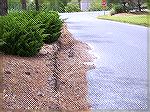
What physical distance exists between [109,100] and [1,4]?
4.83 m

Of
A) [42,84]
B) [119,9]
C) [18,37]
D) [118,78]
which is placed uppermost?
[18,37]

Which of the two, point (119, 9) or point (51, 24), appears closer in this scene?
point (51, 24)

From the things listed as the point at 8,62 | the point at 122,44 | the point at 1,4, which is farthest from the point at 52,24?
the point at 8,62

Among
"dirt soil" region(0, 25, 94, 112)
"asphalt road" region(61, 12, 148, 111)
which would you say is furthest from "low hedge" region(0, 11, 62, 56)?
"asphalt road" region(61, 12, 148, 111)

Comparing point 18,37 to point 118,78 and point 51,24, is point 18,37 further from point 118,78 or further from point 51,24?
point 51,24

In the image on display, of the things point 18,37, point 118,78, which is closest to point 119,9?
point 118,78

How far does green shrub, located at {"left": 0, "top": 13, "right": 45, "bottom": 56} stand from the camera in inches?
299

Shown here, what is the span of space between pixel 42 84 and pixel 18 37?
1378 millimetres

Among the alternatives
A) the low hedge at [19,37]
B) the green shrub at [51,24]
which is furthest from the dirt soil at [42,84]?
the green shrub at [51,24]

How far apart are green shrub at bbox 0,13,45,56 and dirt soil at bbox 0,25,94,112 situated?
0.58 ft

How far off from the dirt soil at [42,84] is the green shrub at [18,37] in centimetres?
18

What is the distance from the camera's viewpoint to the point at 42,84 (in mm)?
6613

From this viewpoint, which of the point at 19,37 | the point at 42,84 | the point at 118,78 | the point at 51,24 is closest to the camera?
the point at 42,84

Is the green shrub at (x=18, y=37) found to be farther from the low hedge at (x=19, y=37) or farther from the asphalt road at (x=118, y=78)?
the asphalt road at (x=118, y=78)
